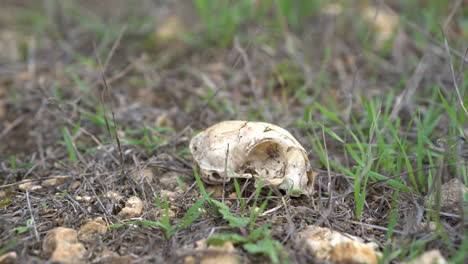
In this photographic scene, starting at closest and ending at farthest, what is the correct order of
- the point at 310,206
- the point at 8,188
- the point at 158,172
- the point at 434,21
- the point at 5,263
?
the point at 5,263 < the point at 310,206 < the point at 8,188 < the point at 158,172 < the point at 434,21

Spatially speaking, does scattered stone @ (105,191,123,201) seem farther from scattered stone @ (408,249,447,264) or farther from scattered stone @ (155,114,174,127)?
scattered stone @ (408,249,447,264)

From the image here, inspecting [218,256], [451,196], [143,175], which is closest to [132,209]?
[143,175]

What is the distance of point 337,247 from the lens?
1.50 meters

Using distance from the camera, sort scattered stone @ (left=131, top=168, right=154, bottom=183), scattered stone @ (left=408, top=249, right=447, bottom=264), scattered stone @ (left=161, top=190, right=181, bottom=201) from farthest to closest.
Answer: scattered stone @ (left=131, top=168, right=154, bottom=183), scattered stone @ (left=161, top=190, right=181, bottom=201), scattered stone @ (left=408, top=249, right=447, bottom=264)

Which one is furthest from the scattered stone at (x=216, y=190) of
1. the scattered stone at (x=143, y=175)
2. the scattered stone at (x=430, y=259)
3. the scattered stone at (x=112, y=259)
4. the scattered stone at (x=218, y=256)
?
the scattered stone at (x=430, y=259)

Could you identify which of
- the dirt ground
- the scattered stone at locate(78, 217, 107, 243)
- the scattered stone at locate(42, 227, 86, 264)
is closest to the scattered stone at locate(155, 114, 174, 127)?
the dirt ground

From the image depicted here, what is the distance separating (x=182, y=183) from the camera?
2.09 meters

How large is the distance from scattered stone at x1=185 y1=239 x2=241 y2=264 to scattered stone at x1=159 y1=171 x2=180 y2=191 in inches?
24.9

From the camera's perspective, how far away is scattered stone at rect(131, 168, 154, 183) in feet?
6.88

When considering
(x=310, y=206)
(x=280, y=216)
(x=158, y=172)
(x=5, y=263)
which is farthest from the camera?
(x=158, y=172)

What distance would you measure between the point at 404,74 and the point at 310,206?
1.90 metres

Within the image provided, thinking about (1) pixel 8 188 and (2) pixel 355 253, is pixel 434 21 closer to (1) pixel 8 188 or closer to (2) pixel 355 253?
(2) pixel 355 253

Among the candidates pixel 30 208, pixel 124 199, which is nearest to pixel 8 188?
pixel 30 208

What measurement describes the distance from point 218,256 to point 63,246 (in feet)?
2.08
